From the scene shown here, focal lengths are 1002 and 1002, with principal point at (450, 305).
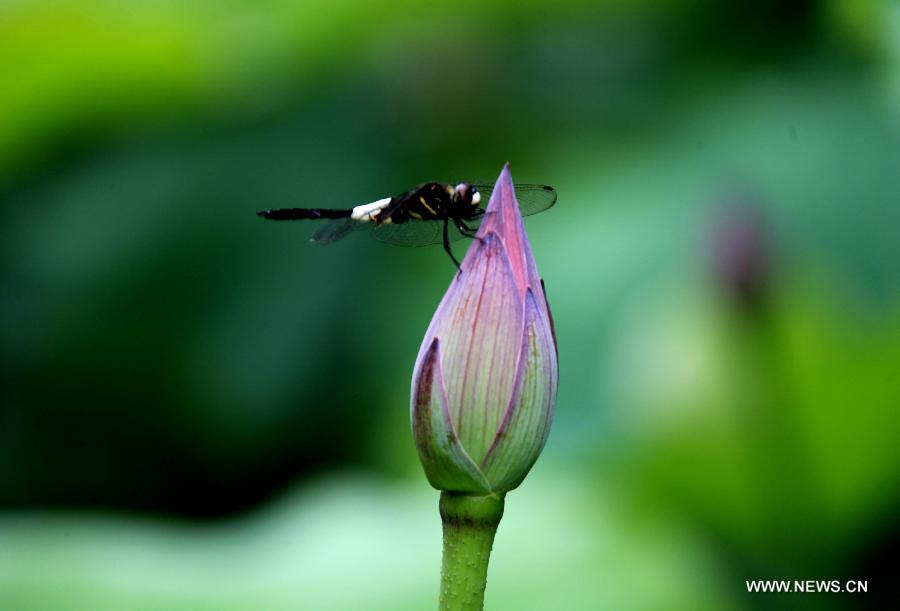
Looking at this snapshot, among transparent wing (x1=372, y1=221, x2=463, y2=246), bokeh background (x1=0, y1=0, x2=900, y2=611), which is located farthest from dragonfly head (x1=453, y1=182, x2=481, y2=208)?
bokeh background (x1=0, y1=0, x2=900, y2=611)

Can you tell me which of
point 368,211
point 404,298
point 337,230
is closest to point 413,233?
point 337,230

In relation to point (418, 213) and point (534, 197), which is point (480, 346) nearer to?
point (418, 213)

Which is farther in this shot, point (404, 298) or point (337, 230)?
point (404, 298)

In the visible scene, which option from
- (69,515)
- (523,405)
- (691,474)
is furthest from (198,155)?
(523,405)

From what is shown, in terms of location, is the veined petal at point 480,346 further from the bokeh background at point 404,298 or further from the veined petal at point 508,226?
the bokeh background at point 404,298

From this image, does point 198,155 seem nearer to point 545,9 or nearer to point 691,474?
point 545,9

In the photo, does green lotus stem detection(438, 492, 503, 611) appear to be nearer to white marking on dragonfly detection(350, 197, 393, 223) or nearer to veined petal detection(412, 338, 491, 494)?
veined petal detection(412, 338, 491, 494)
